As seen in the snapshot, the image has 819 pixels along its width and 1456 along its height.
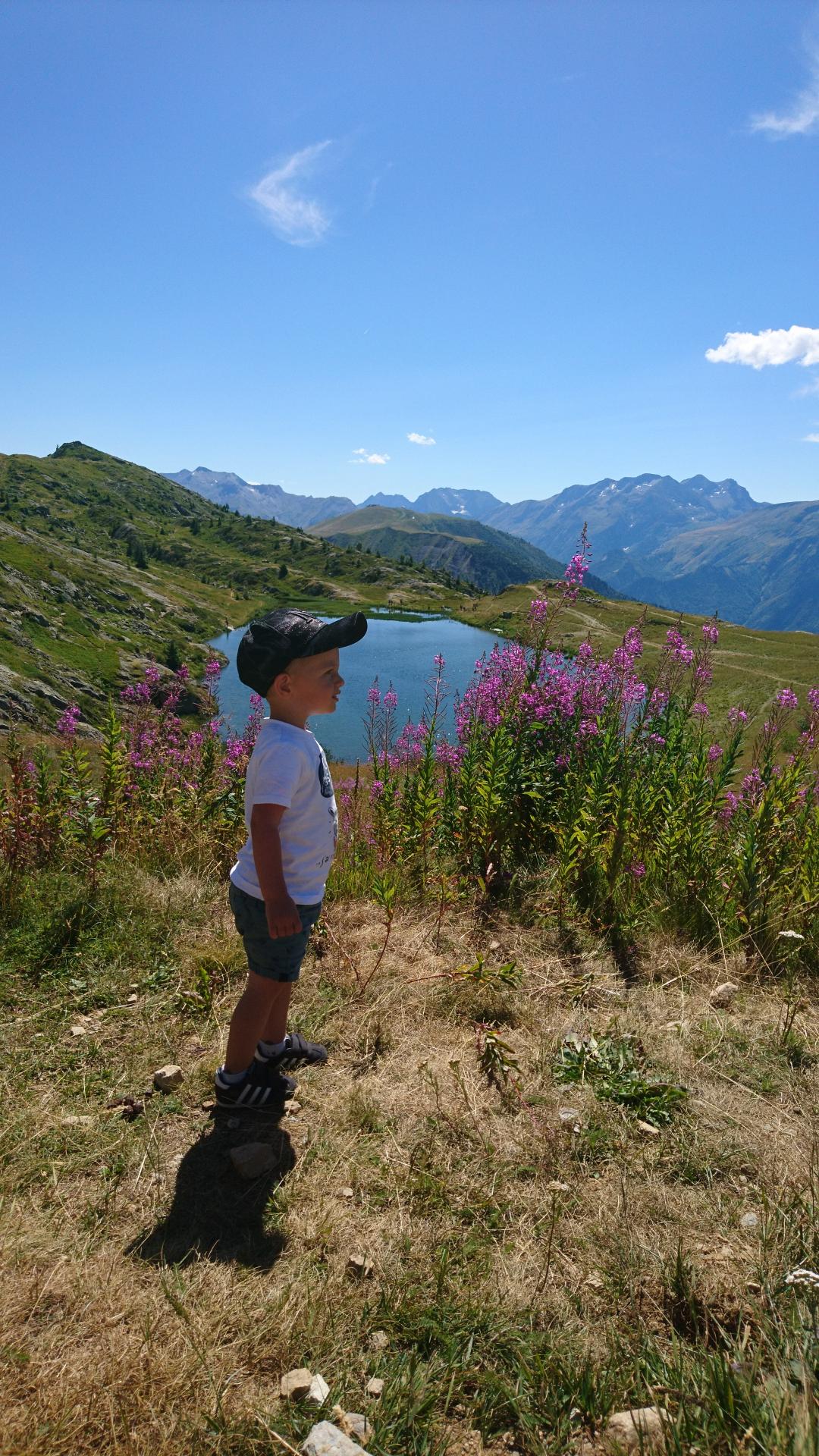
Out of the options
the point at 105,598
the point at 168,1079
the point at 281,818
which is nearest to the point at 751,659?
the point at 281,818

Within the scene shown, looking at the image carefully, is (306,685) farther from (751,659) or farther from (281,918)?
(751,659)

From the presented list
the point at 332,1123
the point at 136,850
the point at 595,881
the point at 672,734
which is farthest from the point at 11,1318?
the point at 672,734

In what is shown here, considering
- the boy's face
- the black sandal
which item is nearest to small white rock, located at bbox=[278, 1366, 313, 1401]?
the black sandal

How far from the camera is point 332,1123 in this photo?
3223 mm

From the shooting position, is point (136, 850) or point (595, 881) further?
point (136, 850)

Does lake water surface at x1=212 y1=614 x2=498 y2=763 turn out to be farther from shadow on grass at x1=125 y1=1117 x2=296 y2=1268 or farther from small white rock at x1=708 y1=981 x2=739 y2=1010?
shadow on grass at x1=125 y1=1117 x2=296 y2=1268

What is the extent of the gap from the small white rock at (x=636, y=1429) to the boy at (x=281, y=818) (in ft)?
6.04

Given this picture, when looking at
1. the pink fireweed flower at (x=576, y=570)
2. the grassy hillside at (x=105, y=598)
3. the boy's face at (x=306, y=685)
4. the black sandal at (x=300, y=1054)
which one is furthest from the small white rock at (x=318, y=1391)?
the grassy hillside at (x=105, y=598)

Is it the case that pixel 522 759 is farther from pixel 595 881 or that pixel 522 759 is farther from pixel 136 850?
pixel 136 850

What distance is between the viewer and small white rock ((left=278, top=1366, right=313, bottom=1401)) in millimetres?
1979

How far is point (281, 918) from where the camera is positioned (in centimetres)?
302

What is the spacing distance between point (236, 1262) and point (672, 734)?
4954 mm

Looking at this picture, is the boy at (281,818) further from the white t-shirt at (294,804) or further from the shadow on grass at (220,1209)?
the shadow on grass at (220,1209)

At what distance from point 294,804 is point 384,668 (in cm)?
8098
